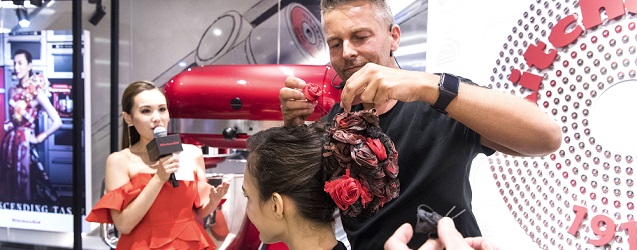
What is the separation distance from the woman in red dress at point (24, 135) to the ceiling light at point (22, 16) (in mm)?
255

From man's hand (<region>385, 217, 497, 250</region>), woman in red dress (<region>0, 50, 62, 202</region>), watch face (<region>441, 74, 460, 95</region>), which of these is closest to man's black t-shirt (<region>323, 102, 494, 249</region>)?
watch face (<region>441, 74, 460, 95</region>)

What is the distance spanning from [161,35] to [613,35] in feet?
9.37

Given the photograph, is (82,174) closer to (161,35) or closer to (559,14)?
(161,35)

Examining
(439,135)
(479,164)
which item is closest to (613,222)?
(479,164)

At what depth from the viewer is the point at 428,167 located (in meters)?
1.54

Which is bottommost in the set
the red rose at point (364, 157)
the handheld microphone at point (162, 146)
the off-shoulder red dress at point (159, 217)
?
the off-shoulder red dress at point (159, 217)

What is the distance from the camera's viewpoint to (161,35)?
3834 millimetres

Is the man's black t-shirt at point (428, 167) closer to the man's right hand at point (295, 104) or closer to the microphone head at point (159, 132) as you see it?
the man's right hand at point (295, 104)

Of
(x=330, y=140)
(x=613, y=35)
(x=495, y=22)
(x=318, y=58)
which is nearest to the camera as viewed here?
(x=330, y=140)

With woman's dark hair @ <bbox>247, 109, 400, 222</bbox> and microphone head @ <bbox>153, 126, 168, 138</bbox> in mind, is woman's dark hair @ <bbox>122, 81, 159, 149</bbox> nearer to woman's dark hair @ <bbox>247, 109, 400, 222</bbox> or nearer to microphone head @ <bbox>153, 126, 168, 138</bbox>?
microphone head @ <bbox>153, 126, 168, 138</bbox>

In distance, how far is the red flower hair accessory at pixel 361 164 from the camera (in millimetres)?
1188

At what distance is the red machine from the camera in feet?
9.34

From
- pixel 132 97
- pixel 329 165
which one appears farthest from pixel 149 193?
pixel 329 165

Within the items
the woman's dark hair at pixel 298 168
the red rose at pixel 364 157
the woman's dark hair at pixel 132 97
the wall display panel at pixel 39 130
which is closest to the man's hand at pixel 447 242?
the red rose at pixel 364 157
